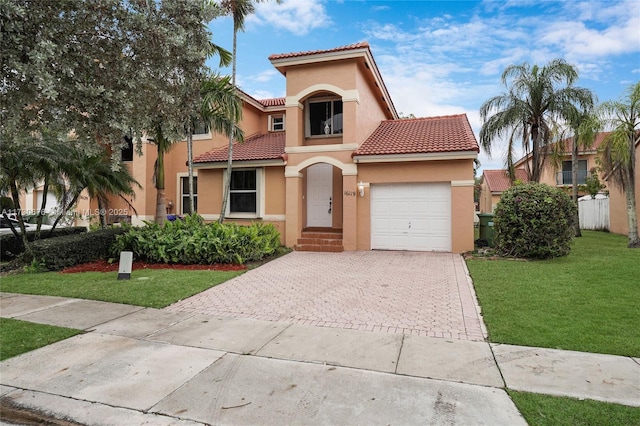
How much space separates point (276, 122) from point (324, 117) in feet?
19.9

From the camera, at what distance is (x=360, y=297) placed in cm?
750

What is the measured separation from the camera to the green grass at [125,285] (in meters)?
7.54

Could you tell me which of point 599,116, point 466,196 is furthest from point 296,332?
point 599,116

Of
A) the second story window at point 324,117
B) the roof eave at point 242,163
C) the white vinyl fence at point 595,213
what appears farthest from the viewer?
the white vinyl fence at point 595,213

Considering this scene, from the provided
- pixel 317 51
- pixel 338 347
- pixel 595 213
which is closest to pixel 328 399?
pixel 338 347

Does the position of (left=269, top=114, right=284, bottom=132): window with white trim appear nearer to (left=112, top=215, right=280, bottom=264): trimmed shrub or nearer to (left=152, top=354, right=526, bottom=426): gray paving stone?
(left=112, top=215, right=280, bottom=264): trimmed shrub

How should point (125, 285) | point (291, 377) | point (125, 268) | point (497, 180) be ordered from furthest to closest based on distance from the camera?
point (497, 180) < point (125, 268) < point (125, 285) < point (291, 377)

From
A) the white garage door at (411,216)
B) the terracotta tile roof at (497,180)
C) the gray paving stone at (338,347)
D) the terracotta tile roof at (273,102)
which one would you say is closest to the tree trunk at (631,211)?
the white garage door at (411,216)

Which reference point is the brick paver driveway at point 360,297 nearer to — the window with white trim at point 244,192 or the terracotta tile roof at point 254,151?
the window with white trim at point 244,192

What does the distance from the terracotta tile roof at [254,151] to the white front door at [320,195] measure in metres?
1.71

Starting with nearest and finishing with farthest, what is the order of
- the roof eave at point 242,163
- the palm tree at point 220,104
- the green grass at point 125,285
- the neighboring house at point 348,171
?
the green grass at point 125,285, the palm tree at point 220,104, the neighboring house at point 348,171, the roof eave at point 242,163

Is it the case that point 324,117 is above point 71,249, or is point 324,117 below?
above

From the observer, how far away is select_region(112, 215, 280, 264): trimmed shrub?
1109cm

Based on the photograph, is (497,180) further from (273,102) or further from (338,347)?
(338,347)
